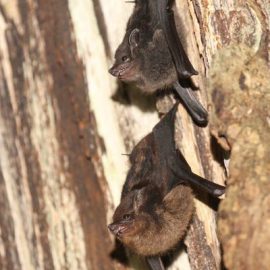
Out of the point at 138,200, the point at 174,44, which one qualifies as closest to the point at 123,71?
the point at 174,44

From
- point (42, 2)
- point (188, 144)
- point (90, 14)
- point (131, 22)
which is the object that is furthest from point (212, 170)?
point (42, 2)

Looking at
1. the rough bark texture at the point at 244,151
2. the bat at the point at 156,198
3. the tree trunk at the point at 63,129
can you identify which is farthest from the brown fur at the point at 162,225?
the rough bark texture at the point at 244,151

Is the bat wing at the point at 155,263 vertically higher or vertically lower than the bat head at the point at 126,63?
lower

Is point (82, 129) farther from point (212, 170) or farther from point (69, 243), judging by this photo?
point (212, 170)

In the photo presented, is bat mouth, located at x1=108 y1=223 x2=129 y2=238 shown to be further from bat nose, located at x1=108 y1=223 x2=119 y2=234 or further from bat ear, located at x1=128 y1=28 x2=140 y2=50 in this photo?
bat ear, located at x1=128 y1=28 x2=140 y2=50

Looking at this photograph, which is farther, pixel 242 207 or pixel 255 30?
pixel 255 30

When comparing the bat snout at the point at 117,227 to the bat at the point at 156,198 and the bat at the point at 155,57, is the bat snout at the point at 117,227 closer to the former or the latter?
the bat at the point at 156,198

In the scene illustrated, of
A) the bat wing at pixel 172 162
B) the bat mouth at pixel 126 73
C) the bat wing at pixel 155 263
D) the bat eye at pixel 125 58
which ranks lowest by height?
the bat wing at pixel 155 263

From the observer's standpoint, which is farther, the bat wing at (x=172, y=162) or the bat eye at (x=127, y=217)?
the bat eye at (x=127, y=217)
